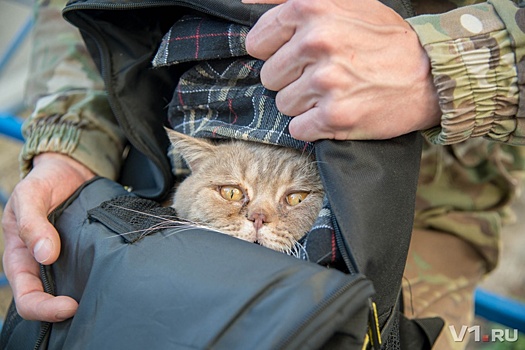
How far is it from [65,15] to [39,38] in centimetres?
55

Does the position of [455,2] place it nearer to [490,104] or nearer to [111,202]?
[490,104]

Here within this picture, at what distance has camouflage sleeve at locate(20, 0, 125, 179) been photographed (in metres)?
1.44

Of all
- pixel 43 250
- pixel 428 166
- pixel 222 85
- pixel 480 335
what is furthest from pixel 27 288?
pixel 480 335

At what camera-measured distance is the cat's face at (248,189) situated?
1.19 metres

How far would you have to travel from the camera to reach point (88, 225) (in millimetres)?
1077

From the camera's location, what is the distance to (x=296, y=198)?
1271 mm

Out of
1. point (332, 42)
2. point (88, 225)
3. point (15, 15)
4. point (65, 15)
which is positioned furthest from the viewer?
point (15, 15)

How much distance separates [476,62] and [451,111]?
0.11 metres

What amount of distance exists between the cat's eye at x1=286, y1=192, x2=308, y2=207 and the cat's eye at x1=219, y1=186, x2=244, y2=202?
127 mm

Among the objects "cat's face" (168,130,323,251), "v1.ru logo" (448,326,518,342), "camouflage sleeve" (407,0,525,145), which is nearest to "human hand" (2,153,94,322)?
"cat's face" (168,130,323,251)

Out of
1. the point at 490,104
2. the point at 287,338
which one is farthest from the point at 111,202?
the point at 490,104

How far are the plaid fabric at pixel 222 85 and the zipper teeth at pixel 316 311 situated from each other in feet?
0.94

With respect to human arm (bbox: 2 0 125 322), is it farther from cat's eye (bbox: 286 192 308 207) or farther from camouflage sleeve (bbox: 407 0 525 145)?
camouflage sleeve (bbox: 407 0 525 145)

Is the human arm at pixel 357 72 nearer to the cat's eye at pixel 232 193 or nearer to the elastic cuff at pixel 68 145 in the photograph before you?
the cat's eye at pixel 232 193
